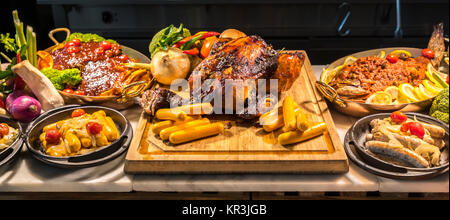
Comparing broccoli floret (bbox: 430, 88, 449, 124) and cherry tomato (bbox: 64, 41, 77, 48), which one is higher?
cherry tomato (bbox: 64, 41, 77, 48)

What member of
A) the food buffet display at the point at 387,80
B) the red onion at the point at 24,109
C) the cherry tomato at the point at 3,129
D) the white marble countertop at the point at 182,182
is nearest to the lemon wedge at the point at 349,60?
the food buffet display at the point at 387,80

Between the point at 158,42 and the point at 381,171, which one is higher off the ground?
the point at 158,42

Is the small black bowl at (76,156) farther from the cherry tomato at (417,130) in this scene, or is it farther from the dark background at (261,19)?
the dark background at (261,19)

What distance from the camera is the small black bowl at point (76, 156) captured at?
185cm

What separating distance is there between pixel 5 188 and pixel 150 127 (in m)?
0.77

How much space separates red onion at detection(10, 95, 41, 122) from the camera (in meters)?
2.19

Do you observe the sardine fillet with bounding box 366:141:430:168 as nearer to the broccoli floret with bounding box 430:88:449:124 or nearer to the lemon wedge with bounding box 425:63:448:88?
the broccoli floret with bounding box 430:88:449:124

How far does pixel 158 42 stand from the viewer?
262cm

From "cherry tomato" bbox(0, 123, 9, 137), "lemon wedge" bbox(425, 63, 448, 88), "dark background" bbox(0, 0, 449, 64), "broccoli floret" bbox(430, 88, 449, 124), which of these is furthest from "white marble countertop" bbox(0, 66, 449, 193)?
"dark background" bbox(0, 0, 449, 64)

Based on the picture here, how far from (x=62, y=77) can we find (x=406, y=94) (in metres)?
2.14

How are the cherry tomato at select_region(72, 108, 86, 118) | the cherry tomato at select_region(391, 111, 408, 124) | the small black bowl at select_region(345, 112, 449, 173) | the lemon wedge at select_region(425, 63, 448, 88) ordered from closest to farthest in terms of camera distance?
the small black bowl at select_region(345, 112, 449, 173) < the cherry tomato at select_region(391, 111, 408, 124) < the cherry tomato at select_region(72, 108, 86, 118) < the lemon wedge at select_region(425, 63, 448, 88)

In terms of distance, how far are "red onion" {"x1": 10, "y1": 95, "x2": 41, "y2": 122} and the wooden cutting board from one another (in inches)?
26.8
